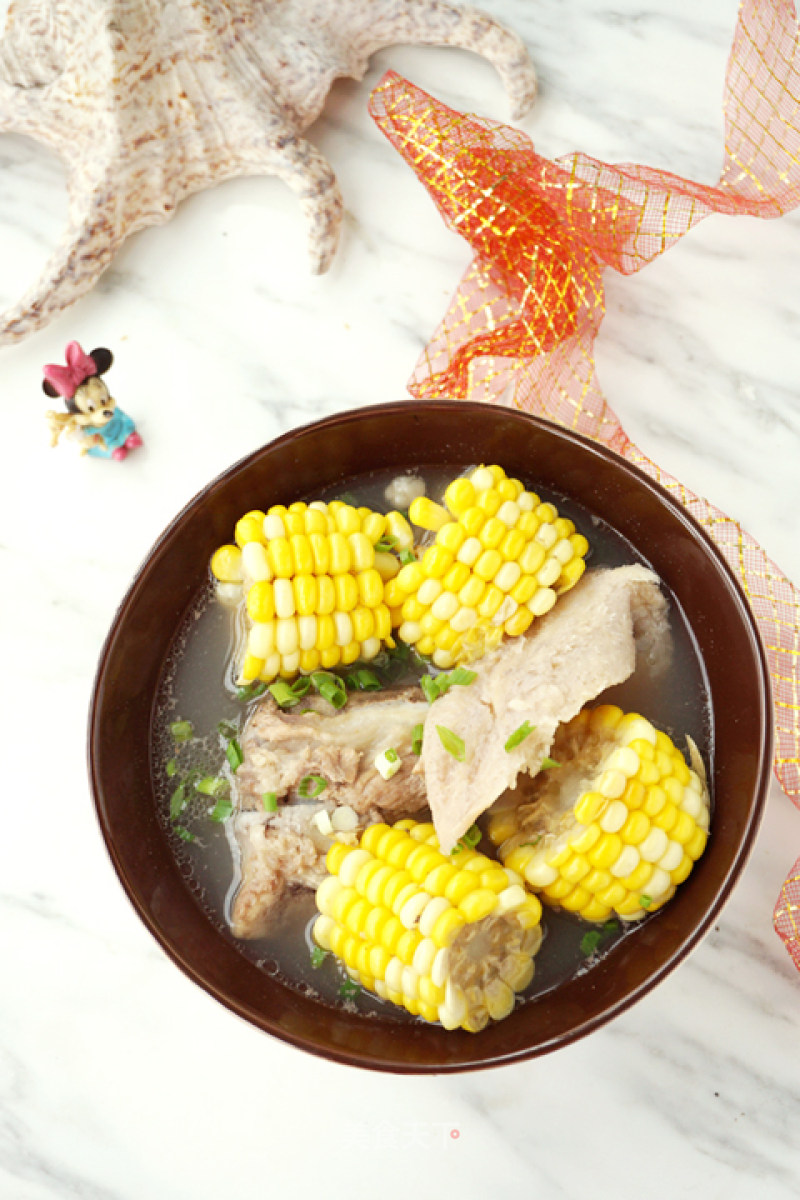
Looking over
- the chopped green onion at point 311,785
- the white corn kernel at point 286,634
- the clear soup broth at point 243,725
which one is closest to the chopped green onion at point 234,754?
the clear soup broth at point 243,725

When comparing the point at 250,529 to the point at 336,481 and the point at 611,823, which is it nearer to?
the point at 336,481

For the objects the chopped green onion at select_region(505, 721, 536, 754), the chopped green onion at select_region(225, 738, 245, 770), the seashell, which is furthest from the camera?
the seashell

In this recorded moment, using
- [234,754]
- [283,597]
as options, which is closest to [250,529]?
[283,597]

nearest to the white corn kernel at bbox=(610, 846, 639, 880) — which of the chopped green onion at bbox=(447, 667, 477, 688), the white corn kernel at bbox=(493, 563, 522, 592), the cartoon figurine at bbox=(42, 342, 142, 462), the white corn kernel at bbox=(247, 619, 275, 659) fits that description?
the chopped green onion at bbox=(447, 667, 477, 688)

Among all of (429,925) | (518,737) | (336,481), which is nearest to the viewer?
(429,925)

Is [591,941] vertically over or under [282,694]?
under

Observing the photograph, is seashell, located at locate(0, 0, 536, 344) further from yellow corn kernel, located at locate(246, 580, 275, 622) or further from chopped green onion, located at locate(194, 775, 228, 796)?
chopped green onion, located at locate(194, 775, 228, 796)

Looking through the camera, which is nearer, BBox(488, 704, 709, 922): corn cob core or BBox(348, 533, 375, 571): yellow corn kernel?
BBox(488, 704, 709, 922): corn cob core

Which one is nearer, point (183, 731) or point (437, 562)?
point (437, 562)
